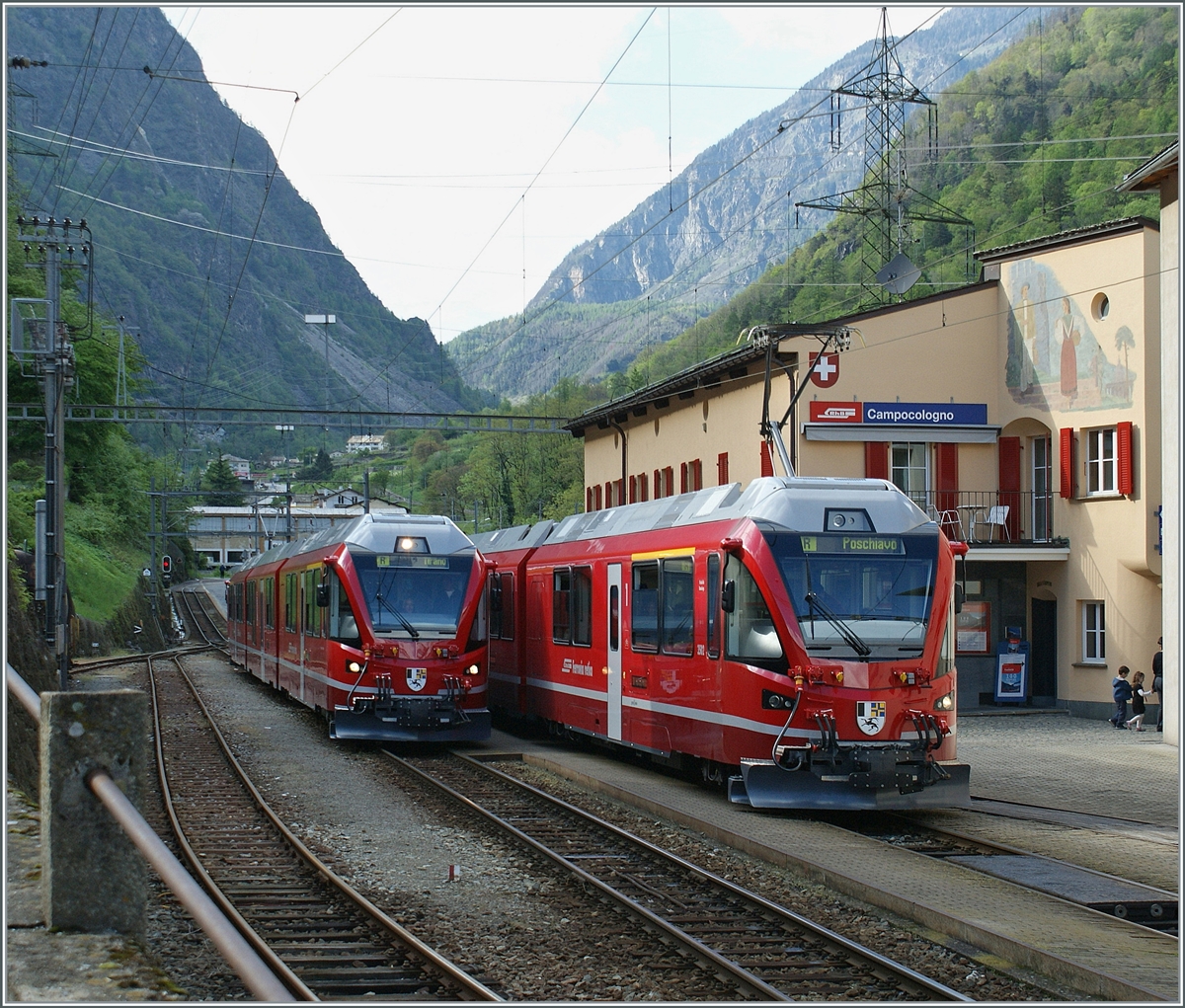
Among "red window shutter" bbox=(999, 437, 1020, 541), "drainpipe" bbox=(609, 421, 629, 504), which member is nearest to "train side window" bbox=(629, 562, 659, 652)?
"red window shutter" bbox=(999, 437, 1020, 541)

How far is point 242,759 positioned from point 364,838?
6.84 m

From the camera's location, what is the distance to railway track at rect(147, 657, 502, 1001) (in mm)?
7676

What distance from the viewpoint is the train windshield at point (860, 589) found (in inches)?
510

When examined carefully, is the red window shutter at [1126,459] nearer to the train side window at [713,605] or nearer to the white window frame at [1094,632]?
the white window frame at [1094,632]

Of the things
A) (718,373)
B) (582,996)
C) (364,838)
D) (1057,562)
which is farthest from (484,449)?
(582,996)

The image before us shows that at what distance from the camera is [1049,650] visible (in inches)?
1190

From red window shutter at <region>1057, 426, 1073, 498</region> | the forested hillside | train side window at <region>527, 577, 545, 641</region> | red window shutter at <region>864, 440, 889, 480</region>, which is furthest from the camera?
the forested hillside

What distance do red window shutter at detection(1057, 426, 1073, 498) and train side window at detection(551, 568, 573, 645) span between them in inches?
558

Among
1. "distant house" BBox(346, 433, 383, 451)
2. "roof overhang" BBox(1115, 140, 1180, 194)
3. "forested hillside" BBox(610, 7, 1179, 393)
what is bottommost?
"roof overhang" BBox(1115, 140, 1180, 194)

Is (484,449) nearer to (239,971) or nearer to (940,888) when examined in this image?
(940,888)

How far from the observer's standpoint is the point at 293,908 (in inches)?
379

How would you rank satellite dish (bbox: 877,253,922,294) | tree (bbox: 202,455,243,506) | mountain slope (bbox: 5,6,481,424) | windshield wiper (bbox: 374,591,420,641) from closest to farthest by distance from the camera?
windshield wiper (bbox: 374,591,420,641)
satellite dish (bbox: 877,253,922,294)
mountain slope (bbox: 5,6,481,424)
tree (bbox: 202,455,243,506)

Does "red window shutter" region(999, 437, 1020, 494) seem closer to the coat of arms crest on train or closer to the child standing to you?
the child standing

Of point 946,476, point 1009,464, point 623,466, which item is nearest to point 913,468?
point 946,476
